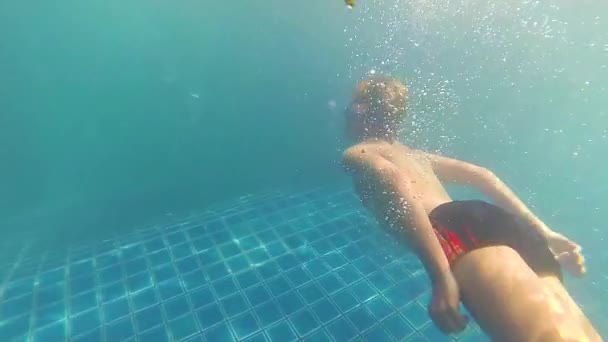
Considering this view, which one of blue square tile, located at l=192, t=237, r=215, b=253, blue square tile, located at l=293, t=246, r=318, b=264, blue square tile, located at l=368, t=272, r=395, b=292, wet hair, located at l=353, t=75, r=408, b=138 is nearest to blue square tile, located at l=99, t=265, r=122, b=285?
blue square tile, located at l=192, t=237, r=215, b=253

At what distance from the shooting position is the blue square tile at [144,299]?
4.75 m

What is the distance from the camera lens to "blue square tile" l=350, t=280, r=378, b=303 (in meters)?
4.89

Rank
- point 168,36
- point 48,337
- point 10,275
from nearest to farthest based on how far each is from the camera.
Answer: point 48,337 → point 10,275 → point 168,36

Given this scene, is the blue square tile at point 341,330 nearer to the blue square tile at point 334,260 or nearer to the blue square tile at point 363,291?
the blue square tile at point 363,291

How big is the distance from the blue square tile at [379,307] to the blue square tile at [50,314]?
409 cm

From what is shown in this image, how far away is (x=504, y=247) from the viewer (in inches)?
93.0

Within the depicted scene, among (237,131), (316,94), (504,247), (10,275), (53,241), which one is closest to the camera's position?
(504,247)

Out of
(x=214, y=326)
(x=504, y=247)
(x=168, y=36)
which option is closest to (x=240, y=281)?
(x=214, y=326)

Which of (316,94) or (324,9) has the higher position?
(324,9)

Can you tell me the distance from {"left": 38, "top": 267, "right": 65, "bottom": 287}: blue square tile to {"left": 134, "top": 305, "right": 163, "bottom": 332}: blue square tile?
1864 millimetres

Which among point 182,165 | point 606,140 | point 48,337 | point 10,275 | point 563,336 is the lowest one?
point 606,140

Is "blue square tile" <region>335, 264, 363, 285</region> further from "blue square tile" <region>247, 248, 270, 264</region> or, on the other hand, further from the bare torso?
the bare torso

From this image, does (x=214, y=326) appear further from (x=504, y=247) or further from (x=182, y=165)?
(x=182, y=165)

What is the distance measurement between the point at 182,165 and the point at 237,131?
2.56 meters
